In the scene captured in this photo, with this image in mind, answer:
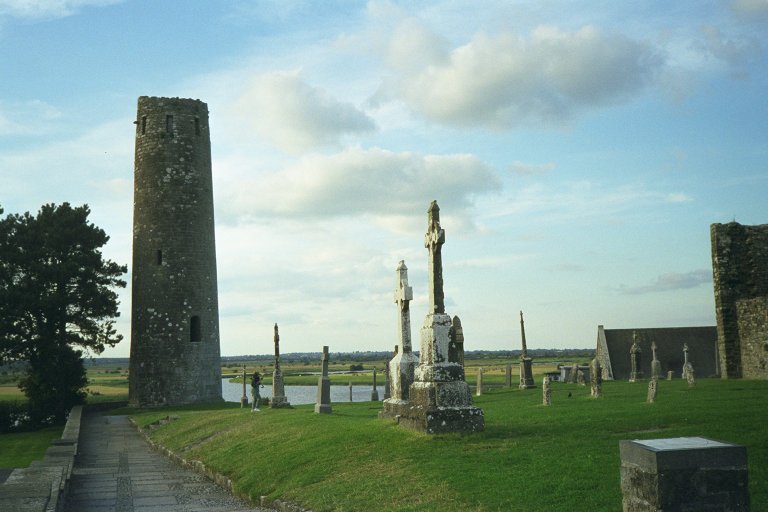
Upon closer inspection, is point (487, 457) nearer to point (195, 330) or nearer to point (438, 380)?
point (438, 380)

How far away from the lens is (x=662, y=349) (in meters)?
50.1

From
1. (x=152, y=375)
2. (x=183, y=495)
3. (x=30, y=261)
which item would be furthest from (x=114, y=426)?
(x=183, y=495)

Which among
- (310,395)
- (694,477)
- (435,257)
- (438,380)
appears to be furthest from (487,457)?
(310,395)

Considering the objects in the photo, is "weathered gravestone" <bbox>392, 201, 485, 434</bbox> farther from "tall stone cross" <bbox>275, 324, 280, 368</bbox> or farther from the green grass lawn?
the green grass lawn

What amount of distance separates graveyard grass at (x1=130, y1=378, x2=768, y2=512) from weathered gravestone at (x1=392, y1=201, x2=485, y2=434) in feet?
1.29

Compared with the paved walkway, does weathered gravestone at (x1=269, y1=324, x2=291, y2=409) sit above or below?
above

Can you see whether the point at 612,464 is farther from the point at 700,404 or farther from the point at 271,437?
the point at 271,437

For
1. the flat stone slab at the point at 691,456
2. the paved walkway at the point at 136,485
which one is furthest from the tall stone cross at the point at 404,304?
the flat stone slab at the point at 691,456

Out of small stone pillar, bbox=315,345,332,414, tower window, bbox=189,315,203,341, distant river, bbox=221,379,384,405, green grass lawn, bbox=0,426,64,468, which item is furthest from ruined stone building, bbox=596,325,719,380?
green grass lawn, bbox=0,426,64,468

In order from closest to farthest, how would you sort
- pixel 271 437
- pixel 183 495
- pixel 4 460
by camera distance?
pixel 183 495
pixel 271 437
pixel 4 460

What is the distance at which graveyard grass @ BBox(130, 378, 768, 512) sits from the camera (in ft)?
32.6

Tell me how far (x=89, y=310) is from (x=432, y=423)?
3127cm

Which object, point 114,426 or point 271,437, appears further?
point 114,426

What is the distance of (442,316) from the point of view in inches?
610
